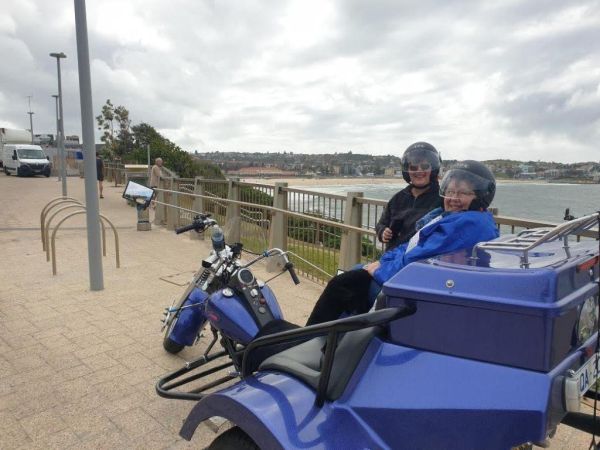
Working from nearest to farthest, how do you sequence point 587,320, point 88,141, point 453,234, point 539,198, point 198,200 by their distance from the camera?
point 587,320 < point 453,234 < point 539,198 < point 88,141 < point 198,200

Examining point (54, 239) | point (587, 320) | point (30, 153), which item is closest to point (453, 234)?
point (587, 320)

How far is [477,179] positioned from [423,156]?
0.91 metres

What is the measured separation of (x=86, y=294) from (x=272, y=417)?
4454 mm

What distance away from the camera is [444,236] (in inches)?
88.6

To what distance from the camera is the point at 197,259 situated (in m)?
7.71

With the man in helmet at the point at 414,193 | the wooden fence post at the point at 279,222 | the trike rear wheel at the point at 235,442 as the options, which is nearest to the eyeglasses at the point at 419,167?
the man in helmet at the point at 414,193

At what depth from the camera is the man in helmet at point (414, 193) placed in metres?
3.37

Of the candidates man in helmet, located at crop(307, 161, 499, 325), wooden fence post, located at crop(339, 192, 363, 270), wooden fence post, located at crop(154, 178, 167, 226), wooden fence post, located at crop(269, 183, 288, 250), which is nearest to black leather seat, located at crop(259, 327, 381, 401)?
man in helmet, located at crop(307, 161, 499, 325)

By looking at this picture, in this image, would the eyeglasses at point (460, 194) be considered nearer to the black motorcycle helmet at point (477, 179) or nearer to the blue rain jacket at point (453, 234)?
the black motorcycle helmet at point (477, 179)

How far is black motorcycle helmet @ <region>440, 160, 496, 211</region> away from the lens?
2473mm

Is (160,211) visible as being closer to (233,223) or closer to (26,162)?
(233,223)

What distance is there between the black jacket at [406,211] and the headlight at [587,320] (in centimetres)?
165

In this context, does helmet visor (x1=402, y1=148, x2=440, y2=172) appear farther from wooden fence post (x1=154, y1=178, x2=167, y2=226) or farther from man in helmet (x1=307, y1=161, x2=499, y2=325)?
wooden fence post (x1=154, y1=178, x2=167, y2=226)

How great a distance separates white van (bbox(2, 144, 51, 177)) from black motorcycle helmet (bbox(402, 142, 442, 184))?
3197cm
